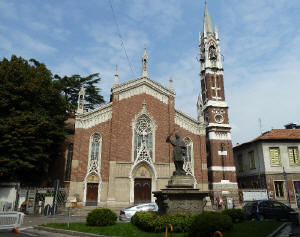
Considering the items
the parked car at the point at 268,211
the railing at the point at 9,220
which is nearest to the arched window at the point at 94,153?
the railing at the point at 9,220

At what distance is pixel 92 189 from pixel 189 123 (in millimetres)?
14316

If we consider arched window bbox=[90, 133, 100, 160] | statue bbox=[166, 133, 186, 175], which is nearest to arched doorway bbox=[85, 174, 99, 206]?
arched window bbox=[90, 133, 100, 160]

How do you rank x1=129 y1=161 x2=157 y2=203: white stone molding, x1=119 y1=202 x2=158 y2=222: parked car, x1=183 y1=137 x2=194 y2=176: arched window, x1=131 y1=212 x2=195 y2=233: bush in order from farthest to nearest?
x1=183 y1=137 x2=194 y2=176: arched window < x1=129 y1=161 x2=157 y2=203: white stone molding < x1=119 y1=202 x2=158 y2=222: parked car < x1=131 y1=212 x2=195 y2=233: bush

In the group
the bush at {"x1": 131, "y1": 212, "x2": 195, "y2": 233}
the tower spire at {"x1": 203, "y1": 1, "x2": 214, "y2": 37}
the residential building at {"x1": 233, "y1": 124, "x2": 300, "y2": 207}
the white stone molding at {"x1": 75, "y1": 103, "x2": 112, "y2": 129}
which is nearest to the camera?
the bush at {"x1": 131, "y1": 212, "x2": 195, "y2": 233}

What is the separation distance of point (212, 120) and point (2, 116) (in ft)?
80.8

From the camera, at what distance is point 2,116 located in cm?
2297

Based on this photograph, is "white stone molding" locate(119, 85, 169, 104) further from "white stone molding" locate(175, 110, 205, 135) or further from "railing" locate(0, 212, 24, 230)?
"railing" locate(0, 212, 24, 230)

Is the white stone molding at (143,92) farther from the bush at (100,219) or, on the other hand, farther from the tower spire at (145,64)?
the bush at (100,219)

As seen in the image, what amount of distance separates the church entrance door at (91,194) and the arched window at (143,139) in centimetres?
536

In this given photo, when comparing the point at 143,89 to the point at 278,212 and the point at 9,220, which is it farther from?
the point at 9,220

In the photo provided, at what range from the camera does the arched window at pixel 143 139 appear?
28.2 m

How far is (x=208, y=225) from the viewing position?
879cm

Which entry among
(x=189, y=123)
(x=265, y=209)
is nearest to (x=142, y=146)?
(x=189, y=123)

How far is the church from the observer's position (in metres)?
26.5
